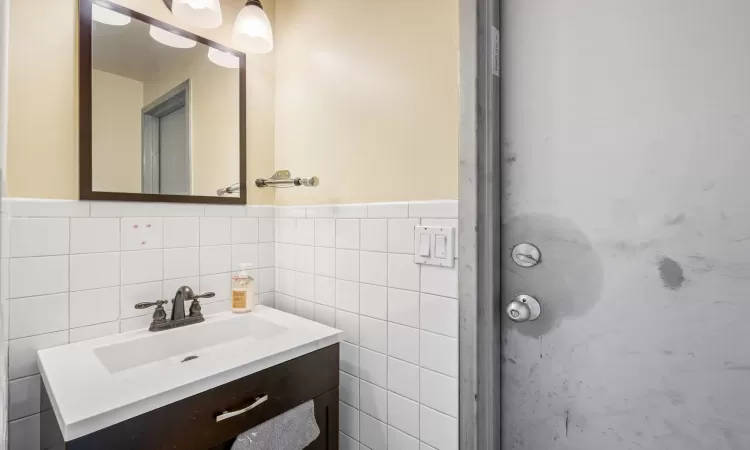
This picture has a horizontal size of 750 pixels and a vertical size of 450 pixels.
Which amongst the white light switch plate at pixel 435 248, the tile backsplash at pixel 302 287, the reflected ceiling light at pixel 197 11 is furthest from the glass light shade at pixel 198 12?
the white light switch plate at pixel 435 248

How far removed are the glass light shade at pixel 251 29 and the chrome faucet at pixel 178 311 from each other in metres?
0.91

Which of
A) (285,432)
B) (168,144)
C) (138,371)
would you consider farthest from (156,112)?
(285,432)

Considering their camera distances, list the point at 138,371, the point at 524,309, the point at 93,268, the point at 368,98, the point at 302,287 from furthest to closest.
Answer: the point at 302,287
the point at 368,98
the point at 93,268
the point at 524,309
the point at 138,371

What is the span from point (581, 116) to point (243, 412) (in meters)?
1.11

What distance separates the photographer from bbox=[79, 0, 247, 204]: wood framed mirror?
1064 mm

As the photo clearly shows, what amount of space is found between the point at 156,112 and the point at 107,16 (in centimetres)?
30

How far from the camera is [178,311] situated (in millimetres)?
1188

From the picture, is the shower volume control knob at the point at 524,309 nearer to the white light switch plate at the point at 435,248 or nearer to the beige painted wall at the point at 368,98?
the white light switch plate at the point at 435,248

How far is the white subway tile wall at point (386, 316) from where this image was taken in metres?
0.99

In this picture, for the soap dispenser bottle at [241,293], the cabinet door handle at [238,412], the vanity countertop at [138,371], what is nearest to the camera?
the vanity countertop at [138,371]

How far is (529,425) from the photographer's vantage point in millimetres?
964

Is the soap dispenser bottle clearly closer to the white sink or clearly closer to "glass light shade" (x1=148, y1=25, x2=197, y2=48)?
the white sink

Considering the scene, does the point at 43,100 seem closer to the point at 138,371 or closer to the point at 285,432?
the point at 138,371

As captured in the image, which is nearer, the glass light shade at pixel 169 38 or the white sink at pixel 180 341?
the white sink at pixel 180 341
